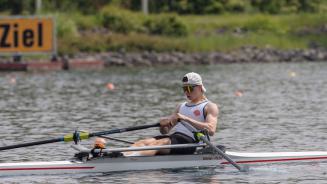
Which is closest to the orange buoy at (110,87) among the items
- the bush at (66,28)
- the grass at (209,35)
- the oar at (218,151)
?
the grass at (209,35)

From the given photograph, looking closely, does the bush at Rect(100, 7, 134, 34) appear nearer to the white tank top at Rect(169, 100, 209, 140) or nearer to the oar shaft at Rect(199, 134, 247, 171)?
the white tank top at Rect(169, 100, 209, 140)

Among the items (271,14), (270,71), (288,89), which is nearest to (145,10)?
(271,14)

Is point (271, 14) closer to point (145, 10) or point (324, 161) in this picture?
point (145, 10)

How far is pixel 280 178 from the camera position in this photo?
17.6m

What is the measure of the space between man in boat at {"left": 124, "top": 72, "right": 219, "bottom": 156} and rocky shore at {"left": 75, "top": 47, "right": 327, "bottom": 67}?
128 ft

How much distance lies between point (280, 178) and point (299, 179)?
0.34m

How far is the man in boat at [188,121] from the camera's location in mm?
17969

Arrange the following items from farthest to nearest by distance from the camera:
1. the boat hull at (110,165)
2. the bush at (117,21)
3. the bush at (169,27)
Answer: the bush at (117,21) → the bush at (169,27) → the boat hull at (110,165)

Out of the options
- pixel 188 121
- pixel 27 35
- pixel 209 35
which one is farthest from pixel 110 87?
pixel 209 35

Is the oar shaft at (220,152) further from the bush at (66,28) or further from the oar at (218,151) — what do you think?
the bush at (66,28)

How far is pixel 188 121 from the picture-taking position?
1794cm

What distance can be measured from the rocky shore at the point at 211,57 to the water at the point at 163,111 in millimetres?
6081

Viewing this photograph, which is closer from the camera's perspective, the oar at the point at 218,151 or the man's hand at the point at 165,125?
the oar at the point at 218,151

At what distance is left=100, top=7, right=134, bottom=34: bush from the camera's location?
211ft
